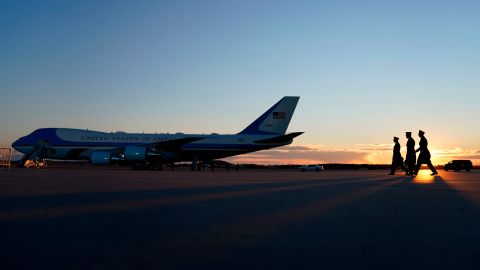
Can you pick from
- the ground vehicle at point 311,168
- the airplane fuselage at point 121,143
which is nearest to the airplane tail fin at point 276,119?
the airplane fuselage at point 121,143

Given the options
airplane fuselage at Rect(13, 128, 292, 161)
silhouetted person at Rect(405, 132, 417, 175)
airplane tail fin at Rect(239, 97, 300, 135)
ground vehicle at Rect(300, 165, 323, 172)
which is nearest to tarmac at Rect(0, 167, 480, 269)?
silhouetted person at Rect(405, 132, 417, 175)

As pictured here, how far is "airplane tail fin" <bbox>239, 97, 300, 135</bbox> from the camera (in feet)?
107

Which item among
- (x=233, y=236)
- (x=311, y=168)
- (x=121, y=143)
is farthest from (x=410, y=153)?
(x=311, y=168)

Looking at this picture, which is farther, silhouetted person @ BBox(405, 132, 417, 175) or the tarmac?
silhouetted person @ BBox(405, 132, 417, 175)

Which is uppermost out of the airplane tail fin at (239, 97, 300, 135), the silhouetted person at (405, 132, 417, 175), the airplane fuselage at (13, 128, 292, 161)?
the airplane tail fin at (239, 97, 300, 135)

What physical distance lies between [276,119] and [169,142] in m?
8.03

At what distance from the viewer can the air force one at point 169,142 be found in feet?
102

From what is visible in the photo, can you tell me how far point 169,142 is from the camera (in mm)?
30750

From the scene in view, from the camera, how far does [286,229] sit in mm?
3234

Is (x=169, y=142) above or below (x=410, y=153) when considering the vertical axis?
above

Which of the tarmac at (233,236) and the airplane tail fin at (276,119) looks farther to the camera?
the airplane tail fin at (276,119)

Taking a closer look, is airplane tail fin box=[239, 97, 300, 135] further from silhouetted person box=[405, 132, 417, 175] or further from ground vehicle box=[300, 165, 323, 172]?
ground vehicle box=[300, 165, 323, 172]

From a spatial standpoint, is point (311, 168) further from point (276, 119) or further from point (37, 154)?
point (37, 154)

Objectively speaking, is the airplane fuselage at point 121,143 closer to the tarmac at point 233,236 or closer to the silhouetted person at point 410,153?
the silhouetted person at point 410,153
